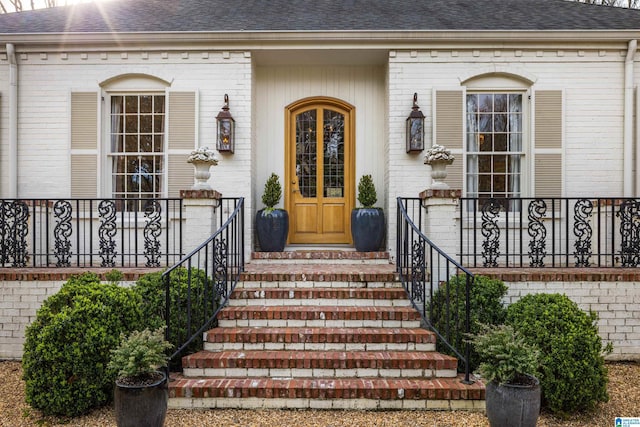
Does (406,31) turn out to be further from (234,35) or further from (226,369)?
(226,369)

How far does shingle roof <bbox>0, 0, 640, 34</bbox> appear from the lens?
6910mm

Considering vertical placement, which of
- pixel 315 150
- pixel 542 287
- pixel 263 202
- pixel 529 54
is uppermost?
pixel 529 54

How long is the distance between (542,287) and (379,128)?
11.9ft

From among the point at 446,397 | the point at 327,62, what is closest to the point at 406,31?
the point at 327,62

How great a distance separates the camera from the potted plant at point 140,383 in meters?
3.24

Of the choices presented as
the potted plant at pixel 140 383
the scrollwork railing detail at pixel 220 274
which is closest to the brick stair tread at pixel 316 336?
the scrollwork railing detail at pixel 220 274

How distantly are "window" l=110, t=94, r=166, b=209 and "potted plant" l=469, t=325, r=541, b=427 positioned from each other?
18.2 feet

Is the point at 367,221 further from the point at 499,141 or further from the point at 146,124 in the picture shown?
the point at 146,124

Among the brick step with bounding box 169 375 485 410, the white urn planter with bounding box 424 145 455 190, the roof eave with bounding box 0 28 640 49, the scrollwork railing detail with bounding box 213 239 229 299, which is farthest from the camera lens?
the roof eave with bounding box 0 28 640 49

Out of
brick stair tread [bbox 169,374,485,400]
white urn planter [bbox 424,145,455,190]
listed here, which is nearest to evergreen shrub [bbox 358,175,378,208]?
white urn planter [bbox 424,145,455,190]

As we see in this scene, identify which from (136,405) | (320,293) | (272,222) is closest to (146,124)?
(272,222)

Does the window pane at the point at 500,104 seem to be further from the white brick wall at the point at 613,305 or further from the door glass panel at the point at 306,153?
the white brick wall at the point at 613,305

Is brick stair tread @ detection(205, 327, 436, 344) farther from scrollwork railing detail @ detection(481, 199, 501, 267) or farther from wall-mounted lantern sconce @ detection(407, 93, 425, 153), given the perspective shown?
wall-mounted lantern sconce @ detection(407, 93, 425, 153)

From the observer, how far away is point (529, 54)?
22.5 ft
